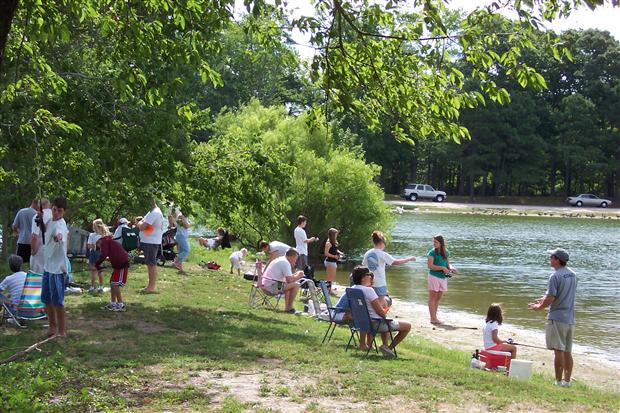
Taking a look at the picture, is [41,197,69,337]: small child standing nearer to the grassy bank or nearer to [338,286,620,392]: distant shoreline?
the grassy bank

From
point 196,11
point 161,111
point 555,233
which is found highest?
point 196,11

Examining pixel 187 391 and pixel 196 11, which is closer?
pixel 187 391

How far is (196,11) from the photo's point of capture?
9.77m

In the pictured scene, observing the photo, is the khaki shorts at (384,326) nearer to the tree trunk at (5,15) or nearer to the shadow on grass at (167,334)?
the shadow on grass at (167,334)

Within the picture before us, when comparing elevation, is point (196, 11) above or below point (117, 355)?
above

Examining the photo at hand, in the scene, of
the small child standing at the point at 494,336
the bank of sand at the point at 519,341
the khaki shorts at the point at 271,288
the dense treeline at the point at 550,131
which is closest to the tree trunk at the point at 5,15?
the small child standing at the point at 494,336

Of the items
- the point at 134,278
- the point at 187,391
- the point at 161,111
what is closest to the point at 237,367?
the point at 187,391

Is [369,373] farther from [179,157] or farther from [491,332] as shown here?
[179,157]

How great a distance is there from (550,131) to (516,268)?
5100 cm

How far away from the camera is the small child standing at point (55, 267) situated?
31.8ft

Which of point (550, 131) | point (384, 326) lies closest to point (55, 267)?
point (384, 326)

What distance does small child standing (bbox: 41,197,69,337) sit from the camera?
31.8 ft

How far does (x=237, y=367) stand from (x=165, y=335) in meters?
2.02

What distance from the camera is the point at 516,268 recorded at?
2891cm
